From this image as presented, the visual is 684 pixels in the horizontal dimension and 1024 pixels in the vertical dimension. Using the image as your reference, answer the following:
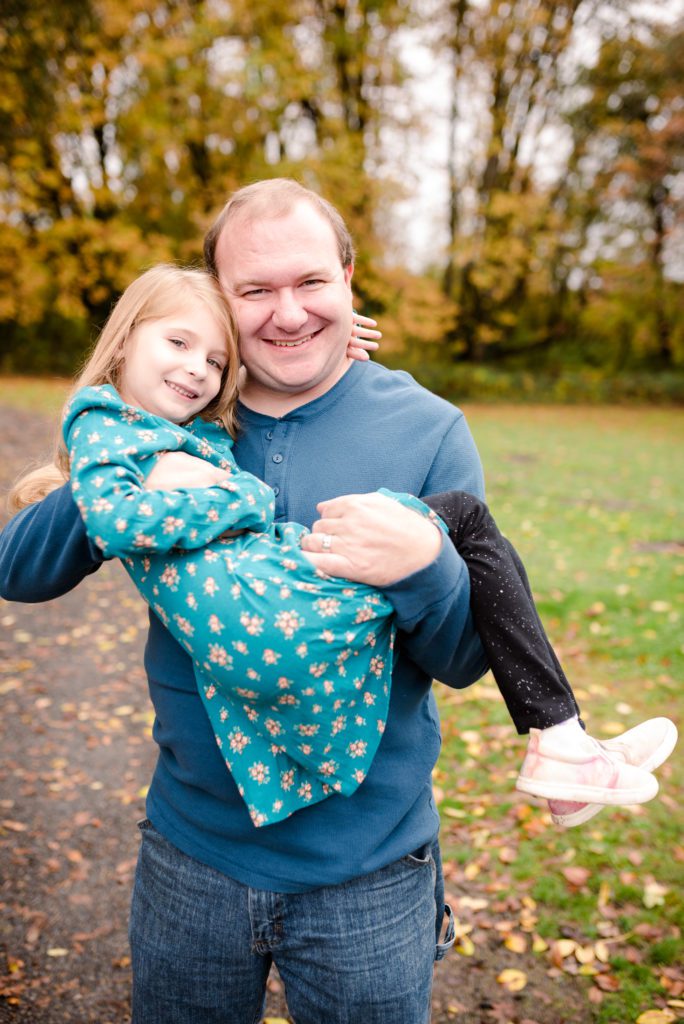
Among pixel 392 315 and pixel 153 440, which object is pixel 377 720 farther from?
pixel 392 315

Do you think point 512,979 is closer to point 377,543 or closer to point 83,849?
point 83,849

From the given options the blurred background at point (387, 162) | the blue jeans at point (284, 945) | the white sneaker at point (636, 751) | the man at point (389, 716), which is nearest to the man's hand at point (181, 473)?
the man at point (389, 716)

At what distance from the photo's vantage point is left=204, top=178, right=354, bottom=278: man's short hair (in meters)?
1.84

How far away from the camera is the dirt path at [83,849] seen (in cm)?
329

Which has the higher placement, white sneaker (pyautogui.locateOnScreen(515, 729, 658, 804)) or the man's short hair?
the man's short hair

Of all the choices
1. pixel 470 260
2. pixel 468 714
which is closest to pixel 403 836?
pixel 468 714

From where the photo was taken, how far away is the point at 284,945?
1703 millimetres

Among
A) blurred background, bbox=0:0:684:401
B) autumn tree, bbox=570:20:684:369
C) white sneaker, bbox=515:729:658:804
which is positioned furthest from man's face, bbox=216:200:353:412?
autumn tree, bbox=570:20:684:369

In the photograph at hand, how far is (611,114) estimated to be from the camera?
2338 cm

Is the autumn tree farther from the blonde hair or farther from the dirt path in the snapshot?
the blonde hair

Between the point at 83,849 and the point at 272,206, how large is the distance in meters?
3.68

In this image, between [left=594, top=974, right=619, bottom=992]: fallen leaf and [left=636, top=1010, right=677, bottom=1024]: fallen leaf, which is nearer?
[left=636, top=1010, right=677, bottom=1024]: fallen leaf

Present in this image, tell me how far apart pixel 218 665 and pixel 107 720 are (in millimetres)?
4288

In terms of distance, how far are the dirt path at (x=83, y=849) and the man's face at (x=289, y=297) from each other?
4.85 feet
